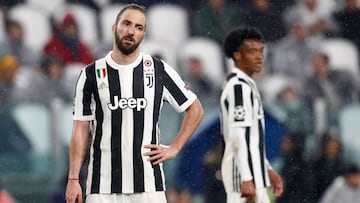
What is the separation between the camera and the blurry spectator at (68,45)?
10.0 meters

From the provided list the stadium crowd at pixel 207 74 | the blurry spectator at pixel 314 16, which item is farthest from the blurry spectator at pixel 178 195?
the blurry spectator at pixel 314 16

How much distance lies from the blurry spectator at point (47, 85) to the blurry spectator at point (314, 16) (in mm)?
2069

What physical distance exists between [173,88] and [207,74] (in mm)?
3533

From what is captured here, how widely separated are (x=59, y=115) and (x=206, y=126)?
1.24m

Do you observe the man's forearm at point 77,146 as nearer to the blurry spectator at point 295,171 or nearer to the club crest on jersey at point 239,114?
the club crest on jersey at point 239,114

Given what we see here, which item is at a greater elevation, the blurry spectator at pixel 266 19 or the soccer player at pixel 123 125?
the blurry spectator at pixel 266 19

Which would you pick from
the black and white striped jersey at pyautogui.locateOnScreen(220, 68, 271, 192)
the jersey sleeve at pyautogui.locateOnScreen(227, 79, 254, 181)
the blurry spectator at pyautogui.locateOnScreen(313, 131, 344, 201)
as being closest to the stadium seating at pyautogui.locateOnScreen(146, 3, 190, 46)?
the blurry spectator at pyautogui.locateOnScreen(313, 131, 344, 201)

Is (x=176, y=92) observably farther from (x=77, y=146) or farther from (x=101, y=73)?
(x=77, y=146)

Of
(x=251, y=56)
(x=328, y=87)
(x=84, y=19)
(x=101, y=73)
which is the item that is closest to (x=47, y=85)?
(x=84, y=19)

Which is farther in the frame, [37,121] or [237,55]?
[37,121]

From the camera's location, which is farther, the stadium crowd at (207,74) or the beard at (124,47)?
the stadium crowd at (207,74)

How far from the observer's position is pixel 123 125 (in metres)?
6.51

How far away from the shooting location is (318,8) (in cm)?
1072

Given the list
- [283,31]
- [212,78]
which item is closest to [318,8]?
[283,31]
